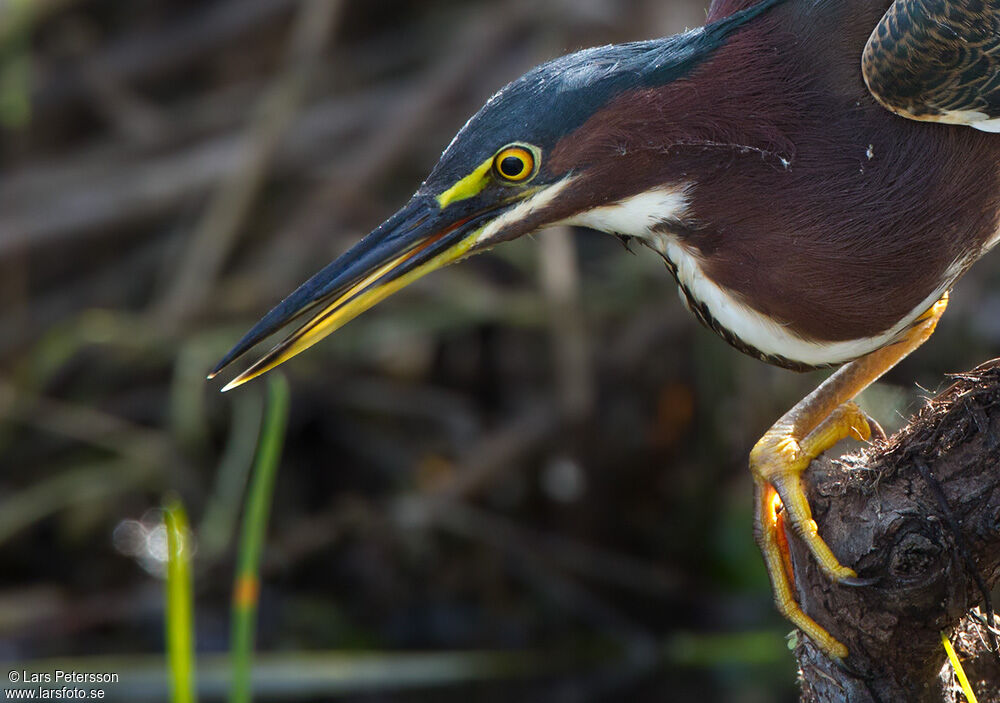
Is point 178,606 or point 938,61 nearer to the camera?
point 178,606

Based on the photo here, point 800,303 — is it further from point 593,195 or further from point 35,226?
point 35,226

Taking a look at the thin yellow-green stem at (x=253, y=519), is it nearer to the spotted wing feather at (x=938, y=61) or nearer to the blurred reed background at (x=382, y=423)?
the spotted wing feather at (x=938, y=61)

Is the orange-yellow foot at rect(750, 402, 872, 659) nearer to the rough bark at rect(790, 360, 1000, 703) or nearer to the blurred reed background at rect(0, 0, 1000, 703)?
the rough bark at rect(790, 360, 1000, 703)

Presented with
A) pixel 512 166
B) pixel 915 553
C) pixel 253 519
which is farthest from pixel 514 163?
pixel 915 553

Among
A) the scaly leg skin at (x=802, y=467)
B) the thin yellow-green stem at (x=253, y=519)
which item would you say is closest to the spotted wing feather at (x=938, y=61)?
the scaly leg skin at (x=802, y=467)

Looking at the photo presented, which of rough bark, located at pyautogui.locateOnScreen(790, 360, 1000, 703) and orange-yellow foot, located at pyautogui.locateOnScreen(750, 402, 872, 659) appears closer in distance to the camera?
rough bark, located at pyautogui.locateOnScreen(790, 360, 1000, 703)

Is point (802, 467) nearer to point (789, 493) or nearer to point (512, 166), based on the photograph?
point (789, 493)

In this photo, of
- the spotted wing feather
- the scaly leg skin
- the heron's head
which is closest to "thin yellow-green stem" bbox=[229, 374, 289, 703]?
the heron's head
